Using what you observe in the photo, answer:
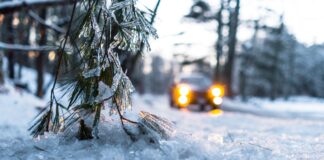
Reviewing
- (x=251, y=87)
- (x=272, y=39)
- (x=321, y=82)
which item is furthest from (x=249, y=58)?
(x=321, y=82)

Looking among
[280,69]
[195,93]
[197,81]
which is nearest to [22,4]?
[195,93]

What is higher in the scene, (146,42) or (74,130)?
(146,42)

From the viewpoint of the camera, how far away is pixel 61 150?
433 cm

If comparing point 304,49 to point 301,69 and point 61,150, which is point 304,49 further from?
point 61,150

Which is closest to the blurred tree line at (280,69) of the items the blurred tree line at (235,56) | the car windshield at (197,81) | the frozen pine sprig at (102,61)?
the blurred tree line at (235,56)

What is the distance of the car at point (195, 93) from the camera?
1869 centimetres

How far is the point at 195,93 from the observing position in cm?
1891

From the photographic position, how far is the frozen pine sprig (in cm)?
451

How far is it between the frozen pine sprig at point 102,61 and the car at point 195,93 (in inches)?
553

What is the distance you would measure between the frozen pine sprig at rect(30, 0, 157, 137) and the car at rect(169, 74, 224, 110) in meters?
14.0

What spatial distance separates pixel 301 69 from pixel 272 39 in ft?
68.1

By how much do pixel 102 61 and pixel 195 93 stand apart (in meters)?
14.5

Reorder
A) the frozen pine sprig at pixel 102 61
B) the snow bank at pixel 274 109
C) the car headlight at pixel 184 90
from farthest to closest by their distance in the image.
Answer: the snow bank at pixel 274 109 < the car headlight at pixel 184 90 < the frozen pine sprig at pixel 102 61

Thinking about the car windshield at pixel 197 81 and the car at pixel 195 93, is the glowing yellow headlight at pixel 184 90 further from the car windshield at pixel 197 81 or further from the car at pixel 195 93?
the car windshield at pixel 197 81
